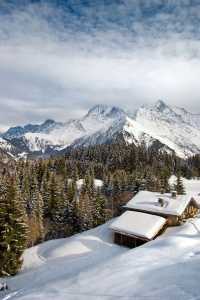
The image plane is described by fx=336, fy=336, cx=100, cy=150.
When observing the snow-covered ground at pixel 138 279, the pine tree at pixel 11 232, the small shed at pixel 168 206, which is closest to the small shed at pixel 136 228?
the small shed at pixel 168 206

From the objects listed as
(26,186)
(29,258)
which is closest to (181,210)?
(29,258)

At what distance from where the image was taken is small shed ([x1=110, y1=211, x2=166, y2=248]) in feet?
140

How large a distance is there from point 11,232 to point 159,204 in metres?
22.5

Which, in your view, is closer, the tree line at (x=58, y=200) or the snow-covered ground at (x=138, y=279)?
the snow-covered ground at (x=138, y=279)

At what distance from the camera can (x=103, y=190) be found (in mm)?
112062

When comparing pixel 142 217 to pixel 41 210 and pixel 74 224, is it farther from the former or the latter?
pixel 41 210

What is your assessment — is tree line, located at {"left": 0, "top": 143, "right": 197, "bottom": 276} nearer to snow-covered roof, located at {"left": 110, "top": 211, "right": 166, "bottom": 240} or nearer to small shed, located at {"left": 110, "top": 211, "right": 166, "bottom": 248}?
small shed, located at {"left": 110, "top": 211, "right": 166, "bottom": 248}

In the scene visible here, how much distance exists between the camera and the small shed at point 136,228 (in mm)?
42719

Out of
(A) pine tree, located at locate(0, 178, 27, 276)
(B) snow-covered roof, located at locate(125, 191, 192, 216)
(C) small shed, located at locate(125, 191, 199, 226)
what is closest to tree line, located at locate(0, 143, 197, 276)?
(A) pine tree, located at locate(0, 178, 27, 276)

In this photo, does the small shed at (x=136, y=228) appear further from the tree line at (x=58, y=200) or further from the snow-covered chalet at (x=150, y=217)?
the tree line at (x=58, y=200)

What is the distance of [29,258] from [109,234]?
11.5 metres

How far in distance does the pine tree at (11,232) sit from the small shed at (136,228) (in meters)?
12.6

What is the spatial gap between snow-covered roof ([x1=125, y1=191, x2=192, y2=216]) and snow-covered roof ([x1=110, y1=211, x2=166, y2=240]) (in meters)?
2.45

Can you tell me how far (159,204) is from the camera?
166ft
